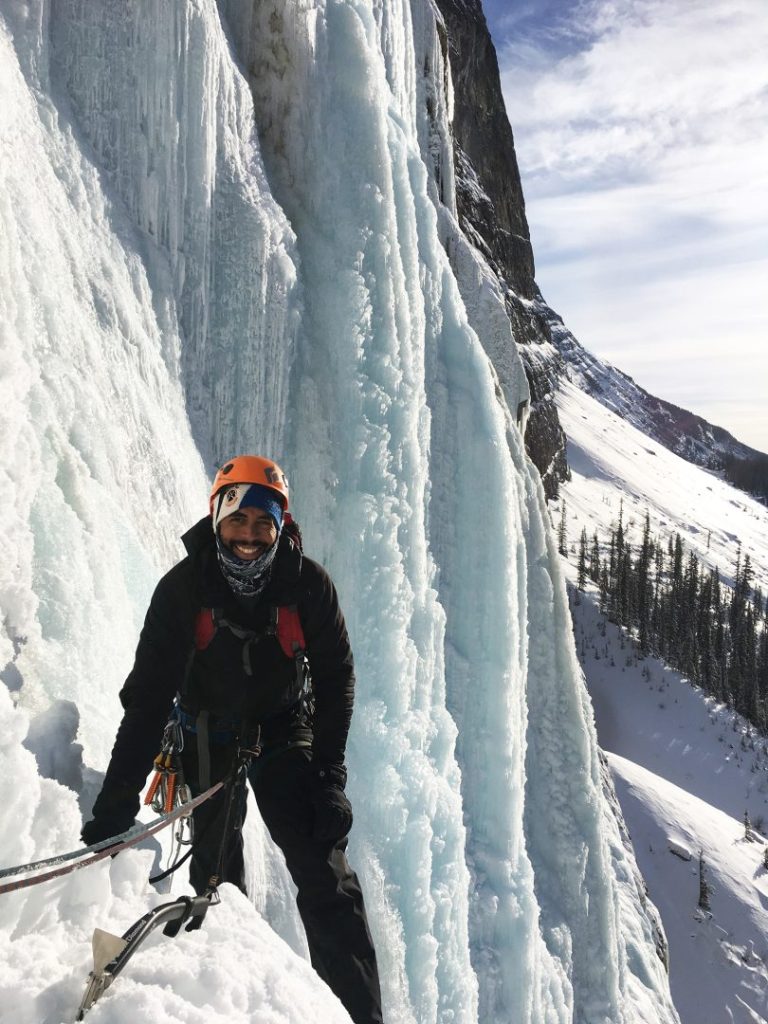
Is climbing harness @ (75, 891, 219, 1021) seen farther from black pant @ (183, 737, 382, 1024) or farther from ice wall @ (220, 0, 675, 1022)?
ice wall @ (220, 0, 675, 1022)

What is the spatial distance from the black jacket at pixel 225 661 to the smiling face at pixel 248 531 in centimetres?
7

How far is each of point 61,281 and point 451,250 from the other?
699 centimetres

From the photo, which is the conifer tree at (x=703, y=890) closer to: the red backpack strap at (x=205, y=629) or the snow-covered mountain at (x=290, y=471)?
the snow-covered mountain at (x=290, y=471)

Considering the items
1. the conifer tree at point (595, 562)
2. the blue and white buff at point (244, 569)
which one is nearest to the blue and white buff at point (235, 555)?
the blue and white buff at point (244, 569)

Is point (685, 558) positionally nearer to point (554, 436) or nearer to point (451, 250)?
point (554, 436)

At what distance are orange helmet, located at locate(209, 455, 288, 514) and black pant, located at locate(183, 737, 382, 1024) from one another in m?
0.84

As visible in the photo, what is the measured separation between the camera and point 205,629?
2432mm

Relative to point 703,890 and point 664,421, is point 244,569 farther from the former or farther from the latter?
point 664,421

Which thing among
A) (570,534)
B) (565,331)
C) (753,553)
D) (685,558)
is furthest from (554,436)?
(565,331)

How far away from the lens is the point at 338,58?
5.82m

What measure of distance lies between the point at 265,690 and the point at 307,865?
569 millimetres

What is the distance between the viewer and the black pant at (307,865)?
243 centimetres

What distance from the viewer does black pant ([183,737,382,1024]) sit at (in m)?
2.43

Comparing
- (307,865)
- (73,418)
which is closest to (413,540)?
(73,418)
